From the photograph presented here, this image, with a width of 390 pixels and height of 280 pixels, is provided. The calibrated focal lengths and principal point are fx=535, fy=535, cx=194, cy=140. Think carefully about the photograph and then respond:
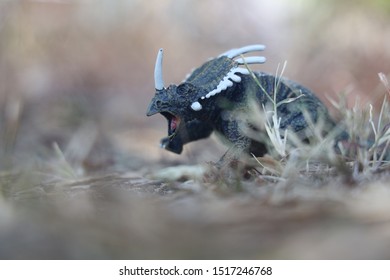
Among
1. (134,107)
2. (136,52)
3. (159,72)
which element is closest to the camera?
(159,72)

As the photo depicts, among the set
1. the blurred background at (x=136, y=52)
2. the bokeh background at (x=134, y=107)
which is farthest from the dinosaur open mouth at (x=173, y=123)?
the blurred background at (x=136, y=52)

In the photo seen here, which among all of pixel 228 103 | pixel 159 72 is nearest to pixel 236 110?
pixel 228 103

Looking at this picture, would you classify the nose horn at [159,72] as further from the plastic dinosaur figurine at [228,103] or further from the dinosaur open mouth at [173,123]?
the dinosaur open mouth at [173,123]

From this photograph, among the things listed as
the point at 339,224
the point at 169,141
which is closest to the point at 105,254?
the point at 339,224

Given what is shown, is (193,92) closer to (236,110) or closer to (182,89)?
(182,89)

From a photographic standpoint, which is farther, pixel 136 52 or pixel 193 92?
pixel 136 52

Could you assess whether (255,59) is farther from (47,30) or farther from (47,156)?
(47,30)

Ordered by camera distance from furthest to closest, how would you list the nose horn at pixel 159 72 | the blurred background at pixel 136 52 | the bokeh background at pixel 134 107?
the blurred background at pixel 136 52
the nose horn at pixel 159 72
the bokeh background at pixel 134 107
